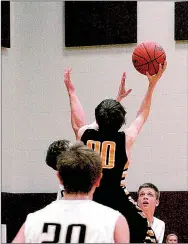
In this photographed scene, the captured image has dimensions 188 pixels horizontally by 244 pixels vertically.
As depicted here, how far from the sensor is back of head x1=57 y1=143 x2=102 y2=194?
3.09 meters

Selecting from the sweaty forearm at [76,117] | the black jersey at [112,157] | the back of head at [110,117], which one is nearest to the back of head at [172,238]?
the sweaty forearm at [76,117]

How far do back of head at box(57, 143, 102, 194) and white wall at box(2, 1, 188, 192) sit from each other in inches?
224

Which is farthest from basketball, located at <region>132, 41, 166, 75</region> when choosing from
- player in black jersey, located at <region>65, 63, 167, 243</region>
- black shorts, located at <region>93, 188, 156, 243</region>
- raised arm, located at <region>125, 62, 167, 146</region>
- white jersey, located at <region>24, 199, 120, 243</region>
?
white jersey, located at <region>24, 199, 120, 243</region>

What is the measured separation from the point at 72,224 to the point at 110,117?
1.88 metres

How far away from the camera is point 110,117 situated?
482 cm

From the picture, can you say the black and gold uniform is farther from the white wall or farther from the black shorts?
the white wall

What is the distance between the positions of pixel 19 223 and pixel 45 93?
5.96ft

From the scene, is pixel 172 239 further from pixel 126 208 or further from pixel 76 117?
pixel 126 208

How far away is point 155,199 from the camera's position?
7.38 m

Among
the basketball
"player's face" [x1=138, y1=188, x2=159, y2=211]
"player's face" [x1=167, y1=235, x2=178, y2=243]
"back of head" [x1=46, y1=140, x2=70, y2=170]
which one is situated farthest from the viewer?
"player's face" [x1=167, y1=235, x2=178, y2=243]

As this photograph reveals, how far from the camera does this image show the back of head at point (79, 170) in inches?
122

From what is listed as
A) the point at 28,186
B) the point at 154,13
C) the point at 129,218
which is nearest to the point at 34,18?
the point at 154,13

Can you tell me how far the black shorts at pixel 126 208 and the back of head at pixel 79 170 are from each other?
1653mm

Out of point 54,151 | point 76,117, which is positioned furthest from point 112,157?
point 76,117
